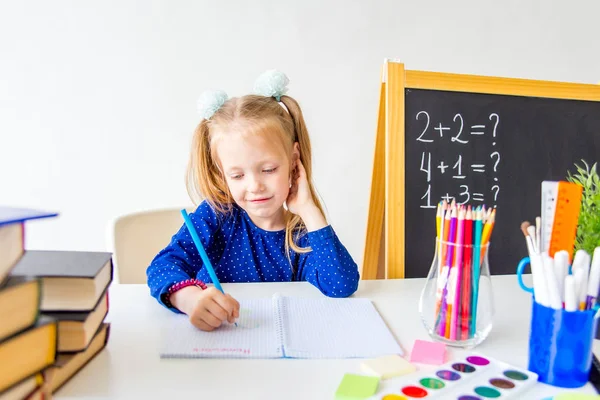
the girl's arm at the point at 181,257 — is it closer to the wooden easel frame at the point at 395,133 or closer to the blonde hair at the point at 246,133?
the blonde hair at the point at 246,133

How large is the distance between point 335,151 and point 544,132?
3.00 ft

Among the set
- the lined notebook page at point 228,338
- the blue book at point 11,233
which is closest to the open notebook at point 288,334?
the lined notebook page at point 228,338

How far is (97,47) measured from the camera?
1803 mm

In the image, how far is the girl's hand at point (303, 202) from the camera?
1.04 meters

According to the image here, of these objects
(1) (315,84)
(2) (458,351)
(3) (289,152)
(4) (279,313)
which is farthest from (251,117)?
(1) (315,84)

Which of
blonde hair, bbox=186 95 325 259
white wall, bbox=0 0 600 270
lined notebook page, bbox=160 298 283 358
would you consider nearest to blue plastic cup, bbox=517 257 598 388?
lined notebook page, bbox=160 298 283 358

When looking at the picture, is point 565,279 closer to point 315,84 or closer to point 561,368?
point 561,368

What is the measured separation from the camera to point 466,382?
0.57 m

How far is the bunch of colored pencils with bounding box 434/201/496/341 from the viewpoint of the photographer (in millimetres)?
674

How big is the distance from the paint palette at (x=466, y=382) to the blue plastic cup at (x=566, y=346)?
0.07ft

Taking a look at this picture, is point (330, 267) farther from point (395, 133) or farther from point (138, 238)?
point (138, 238)

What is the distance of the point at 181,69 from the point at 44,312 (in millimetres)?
1426

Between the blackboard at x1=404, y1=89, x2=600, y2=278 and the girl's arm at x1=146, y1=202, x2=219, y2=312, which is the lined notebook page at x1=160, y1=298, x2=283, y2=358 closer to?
the girl's arm at x1=146, y1=202, x2=219, y2=312

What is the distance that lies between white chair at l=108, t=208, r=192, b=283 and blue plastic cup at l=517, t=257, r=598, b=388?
93 centimetres
